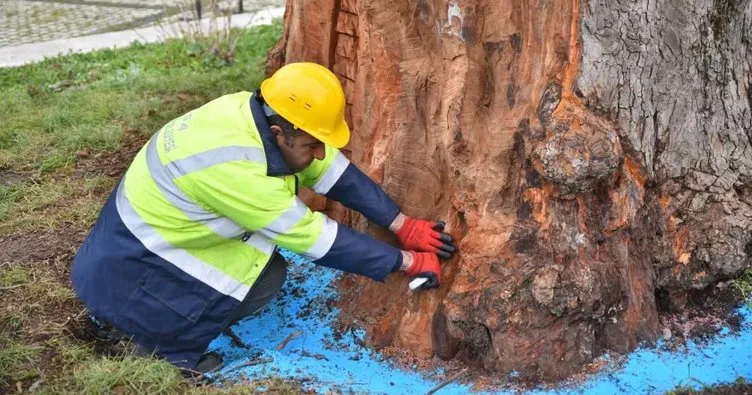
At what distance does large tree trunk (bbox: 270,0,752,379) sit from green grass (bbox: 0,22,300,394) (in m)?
0.85

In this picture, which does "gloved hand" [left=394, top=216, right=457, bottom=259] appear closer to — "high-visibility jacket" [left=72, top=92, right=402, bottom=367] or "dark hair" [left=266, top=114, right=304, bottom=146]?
"high-visibility jacket" [left=72, top=92, right=402, bottom=367]

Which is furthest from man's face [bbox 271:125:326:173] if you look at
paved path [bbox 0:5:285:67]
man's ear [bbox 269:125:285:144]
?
paved path [bbox 0:5:285:67]

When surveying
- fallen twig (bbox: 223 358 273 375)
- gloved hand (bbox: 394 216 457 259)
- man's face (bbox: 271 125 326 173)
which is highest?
man's face (bbox: 271 125 326 173)

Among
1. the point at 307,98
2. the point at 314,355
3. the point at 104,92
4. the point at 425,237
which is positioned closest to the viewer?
the point at 307,98

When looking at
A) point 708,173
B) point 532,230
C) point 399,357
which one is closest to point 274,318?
point 399,357

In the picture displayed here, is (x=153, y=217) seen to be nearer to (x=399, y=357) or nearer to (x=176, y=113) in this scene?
(x=399, y=357)

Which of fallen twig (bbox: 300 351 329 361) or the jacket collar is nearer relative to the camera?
the jacket collar

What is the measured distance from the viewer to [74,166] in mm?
5043

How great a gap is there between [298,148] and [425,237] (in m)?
0.58

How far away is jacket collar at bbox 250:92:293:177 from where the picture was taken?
9.17 ft

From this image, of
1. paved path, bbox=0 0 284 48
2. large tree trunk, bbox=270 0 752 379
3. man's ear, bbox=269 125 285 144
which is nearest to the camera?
large tree trunk, bbox=270 0 752 379

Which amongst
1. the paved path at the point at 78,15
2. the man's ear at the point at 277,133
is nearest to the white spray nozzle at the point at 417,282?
the man's ear at the point at 277,133

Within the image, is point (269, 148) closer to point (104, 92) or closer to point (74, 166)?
point (74, 166)

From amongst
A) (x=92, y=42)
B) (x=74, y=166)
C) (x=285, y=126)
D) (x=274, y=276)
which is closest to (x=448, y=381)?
(x=274, y=276)
